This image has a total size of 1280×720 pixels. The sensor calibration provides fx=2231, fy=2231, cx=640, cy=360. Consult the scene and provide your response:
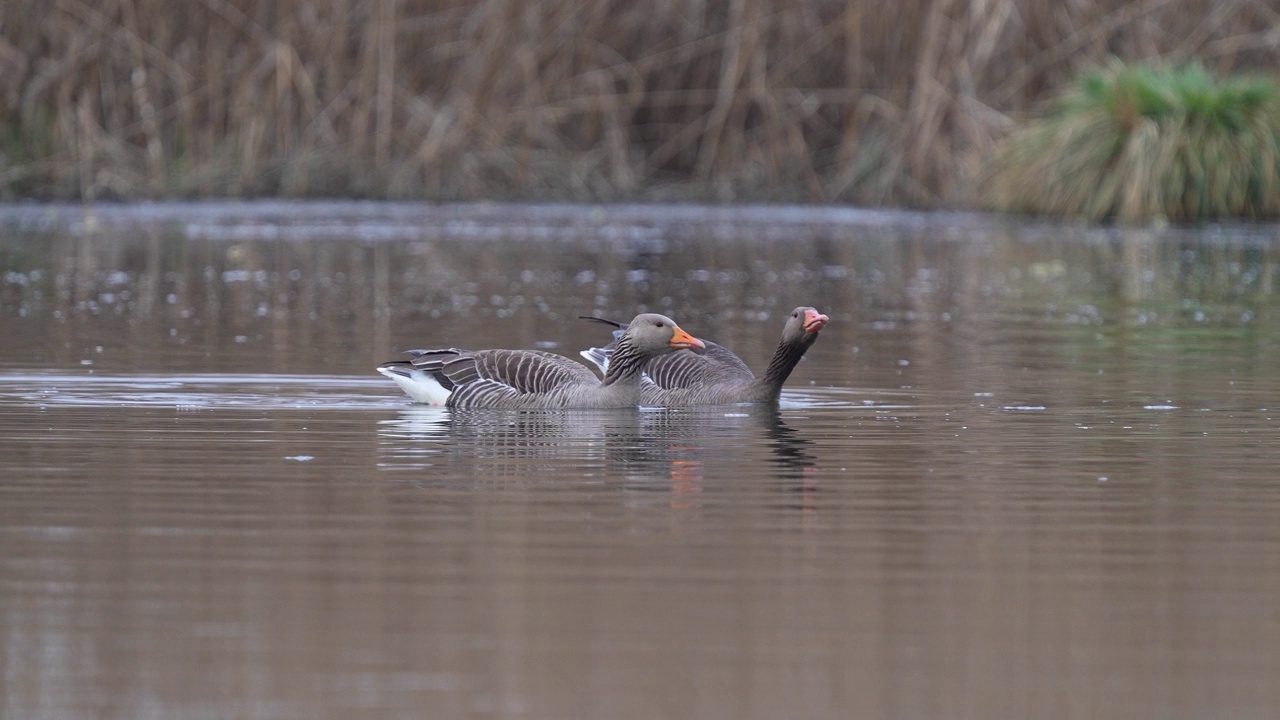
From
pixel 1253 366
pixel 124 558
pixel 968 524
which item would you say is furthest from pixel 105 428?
pixel 1253 366

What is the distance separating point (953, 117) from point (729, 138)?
3061 millimetres

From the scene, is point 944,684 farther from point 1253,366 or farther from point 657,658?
point 1253,366

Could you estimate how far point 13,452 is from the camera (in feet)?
29.2

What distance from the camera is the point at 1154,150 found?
2770 cm

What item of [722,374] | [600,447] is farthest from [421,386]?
[600,447]

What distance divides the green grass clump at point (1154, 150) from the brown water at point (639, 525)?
38.2 ft

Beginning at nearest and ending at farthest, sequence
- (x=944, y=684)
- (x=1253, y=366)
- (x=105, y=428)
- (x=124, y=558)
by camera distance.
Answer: (x=944, y=684) < (x=124, y=558) < (x=105, y=428) < (x=1253, y=366)

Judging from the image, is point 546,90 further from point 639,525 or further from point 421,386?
point 639,525

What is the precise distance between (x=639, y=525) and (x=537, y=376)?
383cm

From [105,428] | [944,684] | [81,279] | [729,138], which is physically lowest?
[944,684]

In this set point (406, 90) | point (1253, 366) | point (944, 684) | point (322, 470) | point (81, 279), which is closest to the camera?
point (944, 684)

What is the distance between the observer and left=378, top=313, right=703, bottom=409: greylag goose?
432 inches

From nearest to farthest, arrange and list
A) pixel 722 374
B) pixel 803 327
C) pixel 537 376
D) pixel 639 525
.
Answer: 1. pixel 639 525
2. pixel 537 376
3. pixel 803 327
4. pixel 722 374

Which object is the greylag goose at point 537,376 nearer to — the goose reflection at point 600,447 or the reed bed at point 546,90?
the goose reflection at point 600,447
